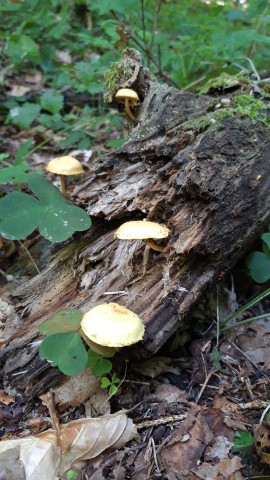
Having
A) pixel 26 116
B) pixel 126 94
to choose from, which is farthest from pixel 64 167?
pixel 26 116

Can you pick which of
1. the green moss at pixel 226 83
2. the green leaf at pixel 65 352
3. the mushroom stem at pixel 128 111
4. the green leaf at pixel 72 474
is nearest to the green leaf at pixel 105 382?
the green leaf at pixel 65 352

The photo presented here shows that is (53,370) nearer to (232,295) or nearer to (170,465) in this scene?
(170,465)

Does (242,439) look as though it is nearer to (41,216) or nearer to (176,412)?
(176,412)

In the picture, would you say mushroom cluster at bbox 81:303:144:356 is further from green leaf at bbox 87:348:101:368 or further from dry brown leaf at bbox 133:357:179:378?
dry brown leaf at bbox 133:357:179:378

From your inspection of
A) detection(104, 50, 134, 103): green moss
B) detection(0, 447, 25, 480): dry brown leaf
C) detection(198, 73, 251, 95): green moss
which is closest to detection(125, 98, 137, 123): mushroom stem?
detection(104, 50, 134, 103): green moss

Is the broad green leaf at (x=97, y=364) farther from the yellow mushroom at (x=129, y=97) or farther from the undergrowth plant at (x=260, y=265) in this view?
the yellow mushroom at (x=129, y=97)
